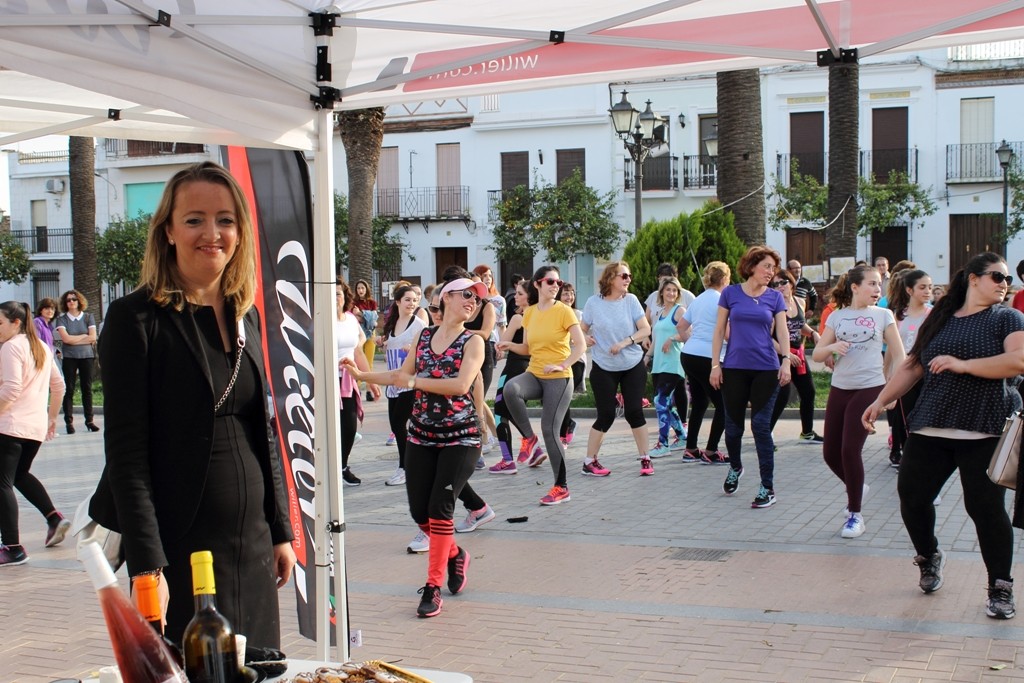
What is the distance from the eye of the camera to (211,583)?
219 centimetres

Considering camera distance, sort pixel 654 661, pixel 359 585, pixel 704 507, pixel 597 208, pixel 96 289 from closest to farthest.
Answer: pixel 654 661
pixel 359 585
pixel 704 507
pixel 96 289
pixel 597 208

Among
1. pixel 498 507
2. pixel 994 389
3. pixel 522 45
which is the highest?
pixel 522 45

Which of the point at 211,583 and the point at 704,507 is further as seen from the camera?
the point at 704,507

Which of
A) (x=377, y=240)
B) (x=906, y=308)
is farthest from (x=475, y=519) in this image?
(x=377, y=240)

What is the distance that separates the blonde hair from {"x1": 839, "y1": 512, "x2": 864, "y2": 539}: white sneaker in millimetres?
5455

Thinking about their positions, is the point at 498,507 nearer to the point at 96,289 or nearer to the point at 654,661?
the point at 654,661

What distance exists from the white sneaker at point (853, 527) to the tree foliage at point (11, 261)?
40.2 metres

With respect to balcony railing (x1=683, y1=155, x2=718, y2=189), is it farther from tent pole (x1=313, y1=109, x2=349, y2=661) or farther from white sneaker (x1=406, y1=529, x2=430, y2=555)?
tent pole (x1=313, y1=109, x2=349, y2=661)

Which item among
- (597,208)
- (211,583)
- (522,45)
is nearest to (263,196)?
(522,45)

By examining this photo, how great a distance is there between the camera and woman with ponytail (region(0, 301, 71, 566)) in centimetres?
738

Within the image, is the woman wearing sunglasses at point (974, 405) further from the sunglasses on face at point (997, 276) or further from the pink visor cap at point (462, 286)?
the pink visor cap at point (462, 286)

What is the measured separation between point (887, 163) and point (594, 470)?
2930 cm

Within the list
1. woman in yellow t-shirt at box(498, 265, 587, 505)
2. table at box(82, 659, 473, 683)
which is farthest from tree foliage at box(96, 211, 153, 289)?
table at box(82, 659, 473, 683)

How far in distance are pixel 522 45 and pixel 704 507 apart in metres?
5.05
